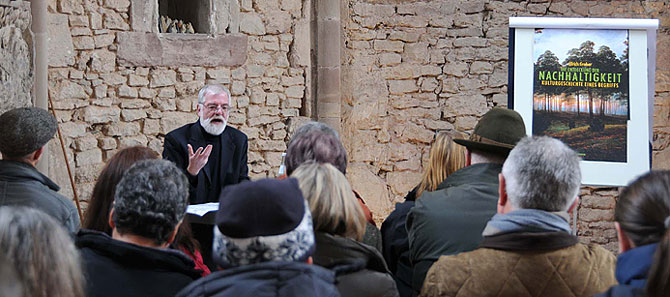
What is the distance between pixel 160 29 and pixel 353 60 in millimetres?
1826

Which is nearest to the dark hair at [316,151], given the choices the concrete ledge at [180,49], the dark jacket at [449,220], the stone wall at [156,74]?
the dark jacket at [449,220]

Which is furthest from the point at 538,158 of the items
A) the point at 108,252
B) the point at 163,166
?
the point at 108,252

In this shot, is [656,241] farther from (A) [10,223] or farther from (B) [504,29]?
(B) [504,29]

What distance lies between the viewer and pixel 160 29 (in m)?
6.12

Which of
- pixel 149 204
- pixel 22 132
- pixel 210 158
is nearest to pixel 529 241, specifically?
pixel 149 204

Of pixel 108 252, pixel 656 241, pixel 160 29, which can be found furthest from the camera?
pixel 160 29

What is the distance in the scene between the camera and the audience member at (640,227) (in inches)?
70.9

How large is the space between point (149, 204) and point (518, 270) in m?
1.12

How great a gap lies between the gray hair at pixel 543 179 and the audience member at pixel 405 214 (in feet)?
2.51

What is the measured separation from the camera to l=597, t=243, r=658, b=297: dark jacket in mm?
1769

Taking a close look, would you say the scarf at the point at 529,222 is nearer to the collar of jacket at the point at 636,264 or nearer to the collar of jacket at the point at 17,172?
the collar of jacket at the point at 636,264

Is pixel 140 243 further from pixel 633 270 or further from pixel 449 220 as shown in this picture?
pixel 633 270

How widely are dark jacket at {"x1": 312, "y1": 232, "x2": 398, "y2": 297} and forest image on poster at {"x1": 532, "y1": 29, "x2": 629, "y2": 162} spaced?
415cm

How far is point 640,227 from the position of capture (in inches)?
73.2
